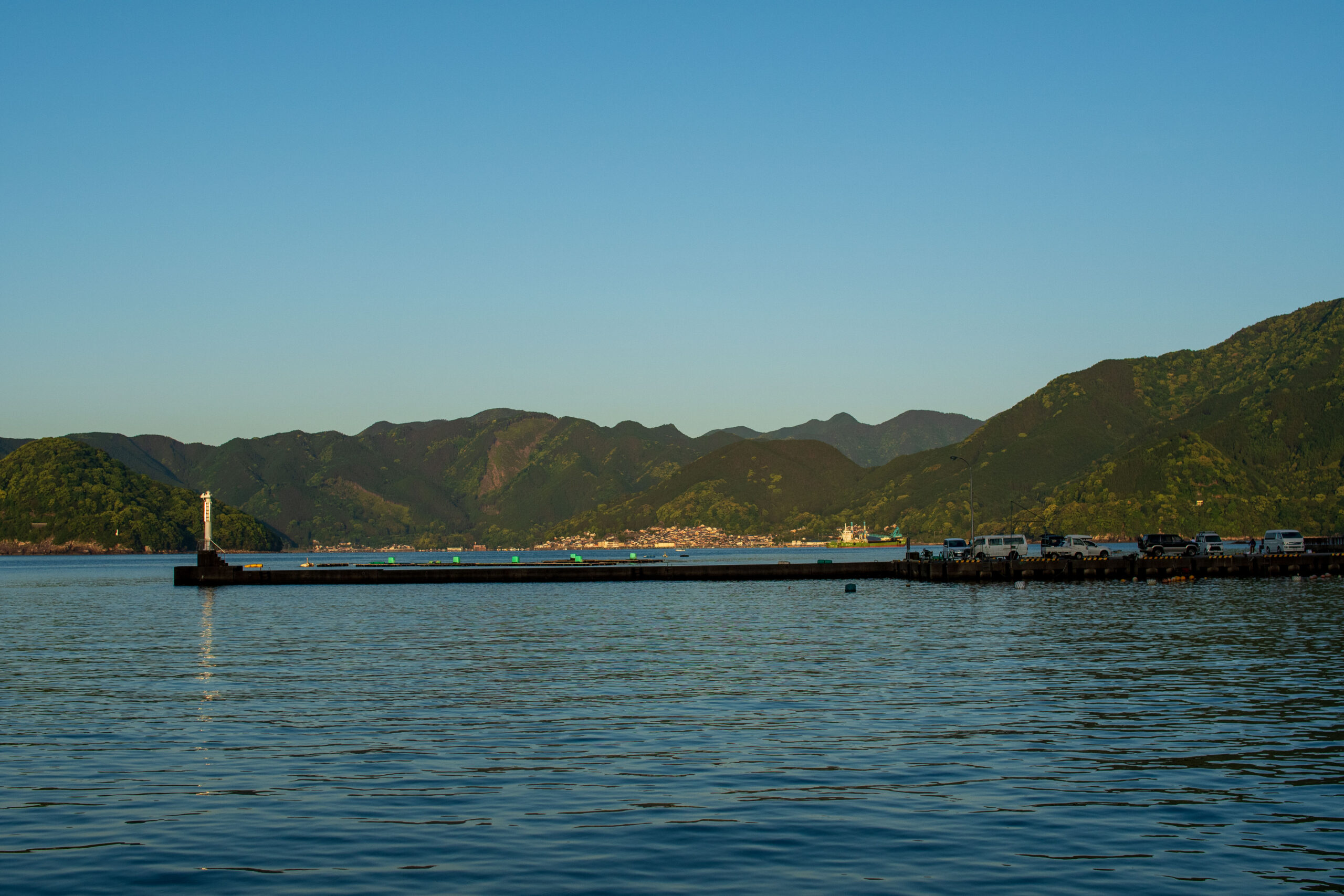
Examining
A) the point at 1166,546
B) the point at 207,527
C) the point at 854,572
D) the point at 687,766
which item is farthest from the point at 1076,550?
the point at 687,766

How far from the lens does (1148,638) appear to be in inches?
2169

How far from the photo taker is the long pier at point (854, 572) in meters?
113

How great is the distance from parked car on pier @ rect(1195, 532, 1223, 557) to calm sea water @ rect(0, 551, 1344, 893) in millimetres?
72685

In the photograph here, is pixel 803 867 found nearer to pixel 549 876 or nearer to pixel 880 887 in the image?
A: pixel 880 887

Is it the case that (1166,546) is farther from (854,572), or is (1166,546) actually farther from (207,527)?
(207,527)

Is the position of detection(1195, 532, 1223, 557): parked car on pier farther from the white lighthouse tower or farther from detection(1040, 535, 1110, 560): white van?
the white lighthouse tower

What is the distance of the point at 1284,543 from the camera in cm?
12488

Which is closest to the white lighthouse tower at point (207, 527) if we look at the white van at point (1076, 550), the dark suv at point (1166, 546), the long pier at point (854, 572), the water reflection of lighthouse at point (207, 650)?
the long pier at point (854, 572)

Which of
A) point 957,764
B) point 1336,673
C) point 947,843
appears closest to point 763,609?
point 1336,673

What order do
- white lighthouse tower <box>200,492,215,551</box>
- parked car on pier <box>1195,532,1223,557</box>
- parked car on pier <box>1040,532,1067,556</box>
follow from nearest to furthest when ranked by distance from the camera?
parked car on pier <box>1040,532,1067,556</box>
parked car on pier <box>1195,532,1223,557</box>
white lighthouse tower <box>200,492,215,551</box>

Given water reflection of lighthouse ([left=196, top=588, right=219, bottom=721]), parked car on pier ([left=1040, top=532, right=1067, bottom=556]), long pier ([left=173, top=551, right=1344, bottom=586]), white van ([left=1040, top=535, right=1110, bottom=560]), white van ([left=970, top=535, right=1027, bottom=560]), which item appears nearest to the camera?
water reflection of lighthouse ([left=196, top=588, right=219, bottom=721])

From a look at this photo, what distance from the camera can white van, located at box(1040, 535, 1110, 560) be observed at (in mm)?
116000

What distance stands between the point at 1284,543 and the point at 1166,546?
13.3 metres

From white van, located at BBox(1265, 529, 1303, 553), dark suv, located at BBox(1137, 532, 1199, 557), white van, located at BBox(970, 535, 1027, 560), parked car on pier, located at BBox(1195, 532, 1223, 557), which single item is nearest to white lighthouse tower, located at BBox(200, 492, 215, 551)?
white van, located at BBox(970, 535, 1027, 560)
